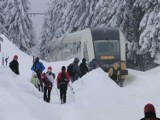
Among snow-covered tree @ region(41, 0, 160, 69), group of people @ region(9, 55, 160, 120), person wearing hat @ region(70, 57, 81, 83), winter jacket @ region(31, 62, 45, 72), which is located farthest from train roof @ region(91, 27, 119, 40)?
winter jacket @ region(31, 62, 45, 72)

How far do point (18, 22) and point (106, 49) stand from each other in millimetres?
33522

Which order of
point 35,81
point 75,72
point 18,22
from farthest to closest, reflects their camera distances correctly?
1. point 18,22
2. point 75,72
3. point 35,81

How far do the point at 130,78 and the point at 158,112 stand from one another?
46.5 feet

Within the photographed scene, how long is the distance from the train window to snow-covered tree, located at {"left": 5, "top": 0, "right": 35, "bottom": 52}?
3299 cm

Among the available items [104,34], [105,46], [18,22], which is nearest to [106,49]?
[105,46]

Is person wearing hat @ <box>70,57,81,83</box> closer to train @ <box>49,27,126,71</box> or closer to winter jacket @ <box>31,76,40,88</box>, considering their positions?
winter jacket @ <box>31,76,40,88</box>

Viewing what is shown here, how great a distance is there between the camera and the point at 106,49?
92.9 feet

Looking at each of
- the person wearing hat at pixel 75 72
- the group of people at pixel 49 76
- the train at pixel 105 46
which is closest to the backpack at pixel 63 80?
the group of people at pixel 49 76

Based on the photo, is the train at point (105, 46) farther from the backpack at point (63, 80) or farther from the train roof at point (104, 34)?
the backpack at point (63, 80)

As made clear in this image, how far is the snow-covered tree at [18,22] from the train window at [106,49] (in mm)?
32988

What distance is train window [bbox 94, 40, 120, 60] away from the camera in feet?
92.0

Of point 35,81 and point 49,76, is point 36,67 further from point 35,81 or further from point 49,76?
point 49,76

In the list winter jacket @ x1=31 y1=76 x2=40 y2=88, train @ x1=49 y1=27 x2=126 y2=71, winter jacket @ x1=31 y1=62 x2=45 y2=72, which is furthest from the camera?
train @ x1=49 y1=27 x2=126 y2=71

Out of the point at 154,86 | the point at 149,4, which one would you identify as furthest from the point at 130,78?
the point at 149,4
